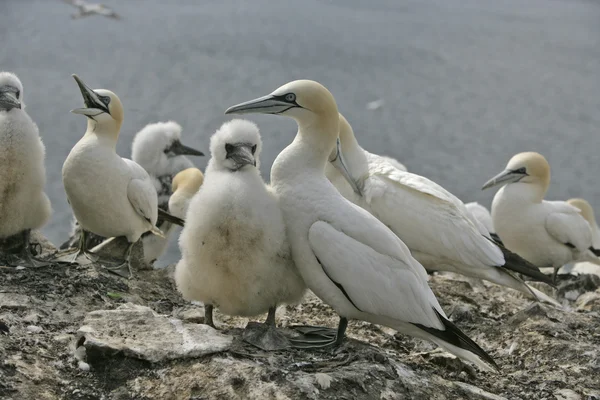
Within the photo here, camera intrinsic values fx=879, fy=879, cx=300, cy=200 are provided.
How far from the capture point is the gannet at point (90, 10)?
506 inches

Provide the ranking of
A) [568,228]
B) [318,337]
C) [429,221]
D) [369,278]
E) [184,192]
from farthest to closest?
[568,228] → [184,192] → [429,221] → [318,337] → [369,278]

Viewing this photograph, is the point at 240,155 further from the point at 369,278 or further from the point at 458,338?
the point at 458,338

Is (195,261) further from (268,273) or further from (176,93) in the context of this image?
(176,93)

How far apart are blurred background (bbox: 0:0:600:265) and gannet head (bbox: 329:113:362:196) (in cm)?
406

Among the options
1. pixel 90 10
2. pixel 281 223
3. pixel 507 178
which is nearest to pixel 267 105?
pixel 281 223

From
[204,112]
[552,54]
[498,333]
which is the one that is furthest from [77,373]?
[552,54]

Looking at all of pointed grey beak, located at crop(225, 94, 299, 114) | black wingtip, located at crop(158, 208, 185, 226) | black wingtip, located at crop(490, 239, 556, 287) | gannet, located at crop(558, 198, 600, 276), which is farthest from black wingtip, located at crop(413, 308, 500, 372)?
gannet, located at crop(558, 198, 600, 276)

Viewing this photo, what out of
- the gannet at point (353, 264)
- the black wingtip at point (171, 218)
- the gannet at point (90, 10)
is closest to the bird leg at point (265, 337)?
the gannet at point (353, 264)

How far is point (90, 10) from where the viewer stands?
1290 cm

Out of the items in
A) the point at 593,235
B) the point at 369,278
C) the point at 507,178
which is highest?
the point at 369,278

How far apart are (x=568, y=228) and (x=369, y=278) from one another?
366cm

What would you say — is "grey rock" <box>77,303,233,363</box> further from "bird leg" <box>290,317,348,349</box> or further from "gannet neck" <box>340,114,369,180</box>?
"gannet neck" <box>340,114,369,180</box>

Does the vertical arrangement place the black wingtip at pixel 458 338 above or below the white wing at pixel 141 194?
above

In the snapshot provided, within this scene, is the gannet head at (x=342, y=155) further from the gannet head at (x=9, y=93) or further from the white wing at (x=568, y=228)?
the white wing at (x=568, y=228)
